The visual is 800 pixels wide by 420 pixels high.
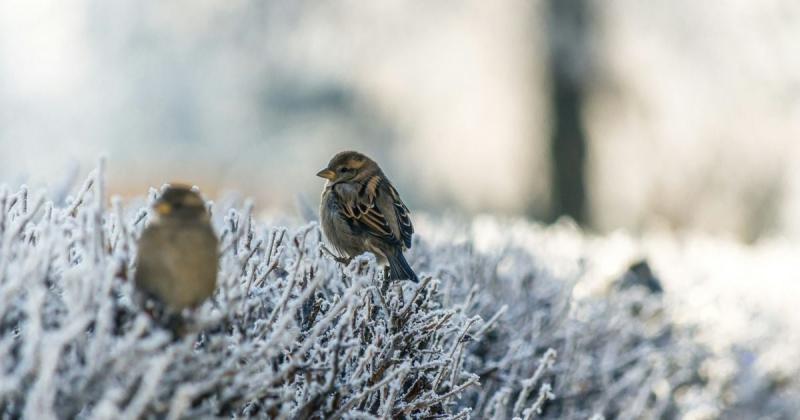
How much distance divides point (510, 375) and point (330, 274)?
0.96 metres

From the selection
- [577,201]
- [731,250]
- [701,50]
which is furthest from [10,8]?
[731,250]

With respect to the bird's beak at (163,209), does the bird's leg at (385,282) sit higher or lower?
higher

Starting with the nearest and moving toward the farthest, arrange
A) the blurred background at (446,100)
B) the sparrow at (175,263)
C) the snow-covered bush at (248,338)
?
the snow-covered bush at (248,338)
the sparrow at (175,263)
the blurred background at (446,100)

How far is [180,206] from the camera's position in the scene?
8.01 ft

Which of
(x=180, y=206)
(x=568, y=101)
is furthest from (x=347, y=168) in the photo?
(x=568, y=101)

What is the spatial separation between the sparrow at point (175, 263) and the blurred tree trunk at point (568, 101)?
654 inches

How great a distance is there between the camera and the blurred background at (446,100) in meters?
18.3

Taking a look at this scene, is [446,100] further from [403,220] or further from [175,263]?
[175,263]

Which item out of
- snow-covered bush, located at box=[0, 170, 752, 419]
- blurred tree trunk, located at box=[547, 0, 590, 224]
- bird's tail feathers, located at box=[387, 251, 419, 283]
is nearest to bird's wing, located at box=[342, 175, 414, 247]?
bird's tail feathers, located at box=[387, 251, 419, 283]

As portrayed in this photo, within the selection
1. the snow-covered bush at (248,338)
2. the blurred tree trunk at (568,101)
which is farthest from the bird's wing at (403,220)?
the blurred tree trunk at (568,101)

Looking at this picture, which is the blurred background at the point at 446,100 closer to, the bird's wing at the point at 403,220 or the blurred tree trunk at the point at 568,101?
the blurred tree trunk at the point at 568,101

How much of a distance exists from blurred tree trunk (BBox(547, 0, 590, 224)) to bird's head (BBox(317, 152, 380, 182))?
14301mm

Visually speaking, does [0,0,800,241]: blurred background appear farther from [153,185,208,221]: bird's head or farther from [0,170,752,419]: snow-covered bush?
[153,185,208,221]: bird's head

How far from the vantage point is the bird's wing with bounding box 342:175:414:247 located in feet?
14.6
